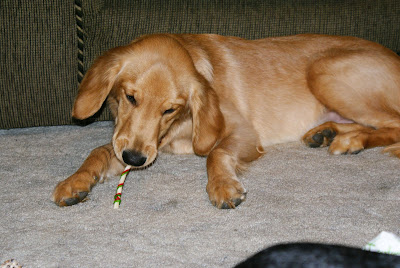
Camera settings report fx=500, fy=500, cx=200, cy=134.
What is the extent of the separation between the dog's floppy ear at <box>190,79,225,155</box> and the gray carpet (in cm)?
15

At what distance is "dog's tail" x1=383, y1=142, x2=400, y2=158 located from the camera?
9.92 ft

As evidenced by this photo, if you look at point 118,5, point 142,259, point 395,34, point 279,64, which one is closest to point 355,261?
point 142,259

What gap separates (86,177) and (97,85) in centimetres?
61

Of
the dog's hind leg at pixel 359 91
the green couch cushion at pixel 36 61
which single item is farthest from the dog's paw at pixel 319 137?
the green couch cushion at pixel 36 61

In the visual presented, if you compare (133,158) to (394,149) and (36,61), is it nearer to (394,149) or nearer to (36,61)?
(36,61)

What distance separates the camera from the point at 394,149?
10.1 feet

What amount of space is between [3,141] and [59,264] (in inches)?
65.7

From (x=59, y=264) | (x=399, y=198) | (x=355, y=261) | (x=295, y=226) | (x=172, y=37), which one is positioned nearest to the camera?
(x=355, y=261)

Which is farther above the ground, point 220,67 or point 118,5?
point 118,5

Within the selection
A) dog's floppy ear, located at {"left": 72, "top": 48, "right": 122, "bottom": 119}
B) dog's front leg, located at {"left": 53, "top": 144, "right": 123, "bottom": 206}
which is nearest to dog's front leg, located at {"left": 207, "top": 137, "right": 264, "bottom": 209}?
dog's front leg, located at {"left": 53, "top": 144, "right": 123, "bottom": 206}

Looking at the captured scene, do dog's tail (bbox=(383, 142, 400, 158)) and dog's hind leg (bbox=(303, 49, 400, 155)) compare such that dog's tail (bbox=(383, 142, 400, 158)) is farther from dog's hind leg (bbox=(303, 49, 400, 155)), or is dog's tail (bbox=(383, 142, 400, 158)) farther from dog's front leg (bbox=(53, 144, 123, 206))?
dog's front leg (bbox=(53, 144, 123, 206))

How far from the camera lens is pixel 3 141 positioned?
10.9 ft

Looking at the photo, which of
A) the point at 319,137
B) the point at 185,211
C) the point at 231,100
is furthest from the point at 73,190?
the point at 319,137

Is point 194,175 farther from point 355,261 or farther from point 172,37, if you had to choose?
point 355,261
